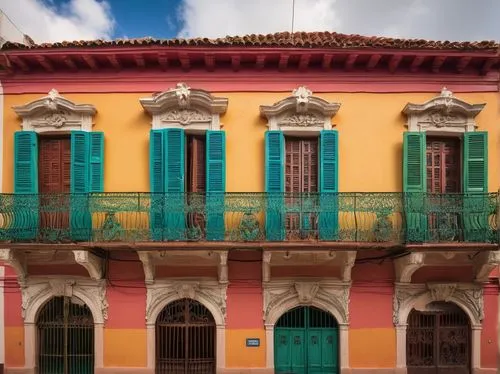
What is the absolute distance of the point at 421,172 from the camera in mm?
8344

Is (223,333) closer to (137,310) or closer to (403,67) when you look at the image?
(137,310)

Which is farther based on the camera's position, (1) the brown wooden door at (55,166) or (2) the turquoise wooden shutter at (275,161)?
(1) the brown wooden door at (55,166)

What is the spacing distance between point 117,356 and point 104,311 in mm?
1011

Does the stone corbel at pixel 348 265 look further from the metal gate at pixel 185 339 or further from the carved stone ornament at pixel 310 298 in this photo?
the metal gate at pixel 185 339

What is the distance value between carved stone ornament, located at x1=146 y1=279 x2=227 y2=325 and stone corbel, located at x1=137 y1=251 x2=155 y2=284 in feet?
0.47

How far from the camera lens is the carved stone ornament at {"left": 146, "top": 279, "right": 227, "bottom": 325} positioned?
27.8 ft

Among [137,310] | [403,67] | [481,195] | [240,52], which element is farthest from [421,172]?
[137,310]

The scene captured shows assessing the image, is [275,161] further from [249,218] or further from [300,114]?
[249,218]

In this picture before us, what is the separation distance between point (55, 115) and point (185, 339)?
5.68 meters

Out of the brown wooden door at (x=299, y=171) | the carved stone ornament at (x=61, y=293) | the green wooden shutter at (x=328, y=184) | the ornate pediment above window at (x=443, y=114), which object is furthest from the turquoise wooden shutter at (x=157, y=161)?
the ornate pediment above window at (x=443, y=114)

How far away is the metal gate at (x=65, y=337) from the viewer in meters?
8.69

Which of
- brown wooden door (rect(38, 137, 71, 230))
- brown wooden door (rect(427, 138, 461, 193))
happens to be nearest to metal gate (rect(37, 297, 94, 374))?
brown wooden door (rect(38, 137, 71, 230))

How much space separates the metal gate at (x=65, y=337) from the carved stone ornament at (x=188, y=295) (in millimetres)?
1456

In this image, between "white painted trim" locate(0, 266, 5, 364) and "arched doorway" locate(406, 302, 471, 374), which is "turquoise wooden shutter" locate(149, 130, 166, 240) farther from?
"arched doorway" locate(406, 302, 471, 374)
